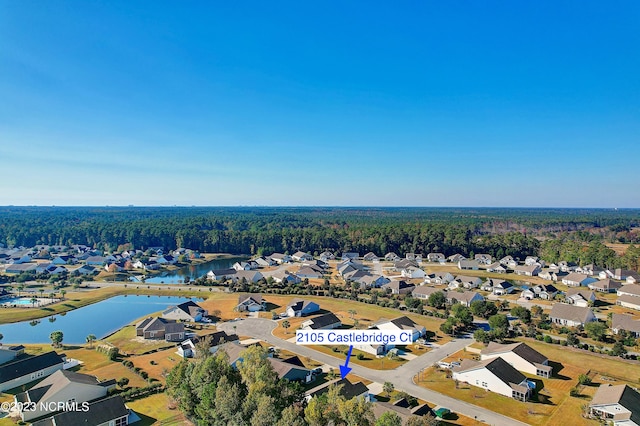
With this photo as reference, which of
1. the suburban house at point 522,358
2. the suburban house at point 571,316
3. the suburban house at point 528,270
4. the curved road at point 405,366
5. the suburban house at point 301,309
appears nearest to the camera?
the curved road at point 405,366

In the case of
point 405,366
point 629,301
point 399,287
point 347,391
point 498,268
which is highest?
point 347,391

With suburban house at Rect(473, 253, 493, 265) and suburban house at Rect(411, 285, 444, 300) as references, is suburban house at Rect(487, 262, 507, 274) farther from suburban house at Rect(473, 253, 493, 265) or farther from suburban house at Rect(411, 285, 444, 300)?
suburban house at Rect(411, 285, 444, 300)

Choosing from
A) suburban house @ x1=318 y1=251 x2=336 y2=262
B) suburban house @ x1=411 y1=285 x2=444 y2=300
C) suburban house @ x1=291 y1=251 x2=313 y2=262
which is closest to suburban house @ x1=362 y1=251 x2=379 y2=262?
suburban house @ x1=318 y1=251 x2=336 y2=262

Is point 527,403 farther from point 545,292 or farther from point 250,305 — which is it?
point 545,292

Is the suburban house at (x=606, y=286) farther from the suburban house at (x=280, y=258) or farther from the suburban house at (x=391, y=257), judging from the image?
the suburban house at (x=280, y=258)

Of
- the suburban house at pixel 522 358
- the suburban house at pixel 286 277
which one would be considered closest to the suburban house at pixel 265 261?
the suburban house at pixel 286 277

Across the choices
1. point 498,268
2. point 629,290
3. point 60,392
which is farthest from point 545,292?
point 60,392
